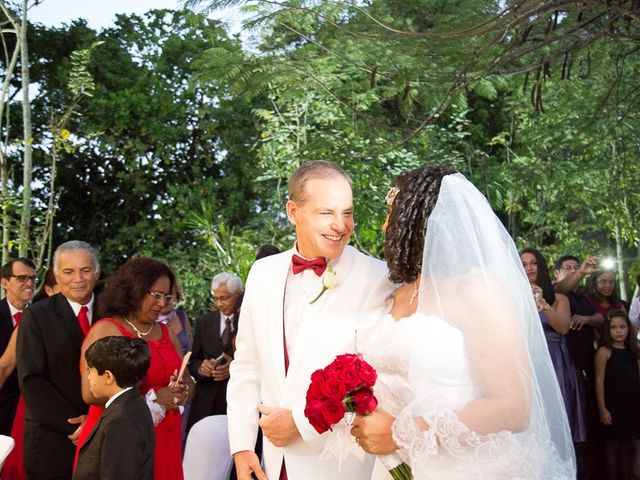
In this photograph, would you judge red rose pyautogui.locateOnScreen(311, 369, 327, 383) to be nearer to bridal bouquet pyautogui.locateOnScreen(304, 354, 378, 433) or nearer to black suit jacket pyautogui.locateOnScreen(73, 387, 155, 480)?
bridal bouquet pyautogui.locateOnScreen(304, 354, 378, 433)

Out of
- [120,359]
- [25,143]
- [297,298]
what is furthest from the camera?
[25,143]

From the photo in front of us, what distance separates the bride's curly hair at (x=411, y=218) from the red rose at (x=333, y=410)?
0.62m

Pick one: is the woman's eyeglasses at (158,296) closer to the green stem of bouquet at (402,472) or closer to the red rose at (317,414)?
the red rose at (317,414)

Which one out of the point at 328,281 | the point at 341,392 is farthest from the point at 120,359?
the point at 341,392

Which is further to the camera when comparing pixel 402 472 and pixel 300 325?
pixel 300 325

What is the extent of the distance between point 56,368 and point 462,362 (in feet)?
10.3

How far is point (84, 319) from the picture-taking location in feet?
18.5

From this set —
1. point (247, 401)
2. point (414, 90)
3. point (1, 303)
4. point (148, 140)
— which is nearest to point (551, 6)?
point (414, 90)

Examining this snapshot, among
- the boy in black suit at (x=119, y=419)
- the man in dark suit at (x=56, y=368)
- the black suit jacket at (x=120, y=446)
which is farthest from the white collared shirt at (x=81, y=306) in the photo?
the black suit jacket at (x=120, y=446)

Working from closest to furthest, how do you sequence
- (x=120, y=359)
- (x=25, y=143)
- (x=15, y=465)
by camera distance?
(x=120, y=359) → (x=15, y=465) → (x=25, y=143)

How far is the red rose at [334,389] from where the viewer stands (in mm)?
3164

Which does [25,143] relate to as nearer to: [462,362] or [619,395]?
[619,395]

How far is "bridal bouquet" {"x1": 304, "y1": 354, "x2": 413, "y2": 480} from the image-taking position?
10.4 feet

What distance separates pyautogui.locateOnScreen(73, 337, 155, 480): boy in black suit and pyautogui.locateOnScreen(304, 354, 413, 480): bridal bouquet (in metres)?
1.46
